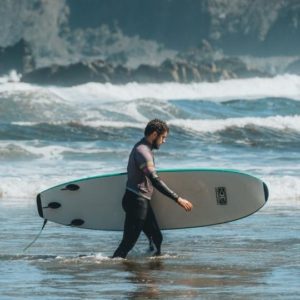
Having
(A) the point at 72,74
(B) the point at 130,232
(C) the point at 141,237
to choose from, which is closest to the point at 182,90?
(A) the point at 72,74

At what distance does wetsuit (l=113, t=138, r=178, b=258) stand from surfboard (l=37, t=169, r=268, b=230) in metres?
0.54

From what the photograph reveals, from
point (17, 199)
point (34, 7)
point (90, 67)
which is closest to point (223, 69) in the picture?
point (90, 67)

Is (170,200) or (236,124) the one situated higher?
(170,200)

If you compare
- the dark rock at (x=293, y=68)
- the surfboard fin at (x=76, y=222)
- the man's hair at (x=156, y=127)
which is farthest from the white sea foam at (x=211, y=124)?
the dark rock at (x=293, y=68)

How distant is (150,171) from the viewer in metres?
9.01

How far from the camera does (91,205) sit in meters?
10.1

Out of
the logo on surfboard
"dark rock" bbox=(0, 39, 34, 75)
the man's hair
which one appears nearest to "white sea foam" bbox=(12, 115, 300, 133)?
the logo on surfboard

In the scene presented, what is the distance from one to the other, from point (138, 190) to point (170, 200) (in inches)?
25.9

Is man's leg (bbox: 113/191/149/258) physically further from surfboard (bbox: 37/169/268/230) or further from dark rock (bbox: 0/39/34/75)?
dark rock (bbox: 0/39/34/75)

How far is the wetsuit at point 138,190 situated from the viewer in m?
9.02

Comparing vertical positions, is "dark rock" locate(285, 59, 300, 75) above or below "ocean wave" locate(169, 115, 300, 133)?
below

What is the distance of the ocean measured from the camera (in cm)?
816

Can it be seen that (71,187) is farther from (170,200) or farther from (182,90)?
(182,90)

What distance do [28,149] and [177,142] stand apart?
3.73 metres
